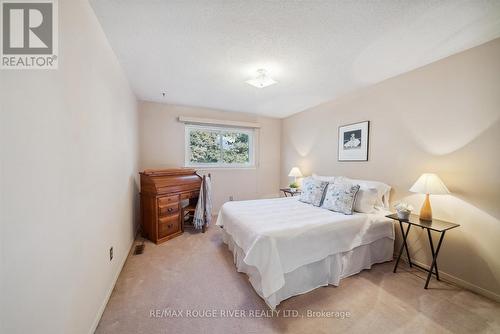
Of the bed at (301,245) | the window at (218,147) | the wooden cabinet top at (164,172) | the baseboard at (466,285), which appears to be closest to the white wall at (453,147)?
the baseboard at (466,285)

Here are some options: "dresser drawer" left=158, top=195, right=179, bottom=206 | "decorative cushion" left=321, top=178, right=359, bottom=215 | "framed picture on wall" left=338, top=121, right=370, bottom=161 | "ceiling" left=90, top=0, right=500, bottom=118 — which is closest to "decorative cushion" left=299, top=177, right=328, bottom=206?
"decorative cushion" left=321, top=178, right=359, bottom=215

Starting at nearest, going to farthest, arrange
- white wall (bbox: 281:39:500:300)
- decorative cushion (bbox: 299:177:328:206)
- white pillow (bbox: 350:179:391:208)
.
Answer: white wall (bbox: 281:39:500:300)
white pillow (bbox: 350:179:391:208)
decorative cushion (bbox: 299:177:328:206)

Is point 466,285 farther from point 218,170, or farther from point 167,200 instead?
point 218,170

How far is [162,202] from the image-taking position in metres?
2.77

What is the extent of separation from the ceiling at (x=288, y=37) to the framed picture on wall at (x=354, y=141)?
66cm

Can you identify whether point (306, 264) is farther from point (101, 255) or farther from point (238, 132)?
point (238, 132)

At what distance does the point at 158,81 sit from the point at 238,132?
2087mm

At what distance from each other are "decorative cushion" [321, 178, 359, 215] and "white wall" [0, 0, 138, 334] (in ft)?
8.24

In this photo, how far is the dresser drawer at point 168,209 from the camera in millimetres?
2754

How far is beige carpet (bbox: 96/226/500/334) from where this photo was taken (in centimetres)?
143

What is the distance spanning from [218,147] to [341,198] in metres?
2.79

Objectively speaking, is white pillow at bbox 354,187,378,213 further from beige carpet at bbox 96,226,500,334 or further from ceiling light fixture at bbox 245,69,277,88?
ceiling light fixture at bbox 245,69,277,88

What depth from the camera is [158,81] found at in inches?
105

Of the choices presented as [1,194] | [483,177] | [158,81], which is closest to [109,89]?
[158,81]
